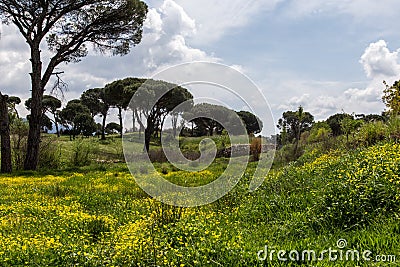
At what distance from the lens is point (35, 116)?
1808cm

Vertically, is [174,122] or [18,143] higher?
[174,122]

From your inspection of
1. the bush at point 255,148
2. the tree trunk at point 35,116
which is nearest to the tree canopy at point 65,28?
the tree trunk at point 35,116

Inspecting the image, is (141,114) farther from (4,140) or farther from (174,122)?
(4,140)

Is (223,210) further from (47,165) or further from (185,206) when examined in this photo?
(47,165)

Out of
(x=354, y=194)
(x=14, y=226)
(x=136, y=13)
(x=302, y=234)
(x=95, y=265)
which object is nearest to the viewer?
(x=95, y=265)

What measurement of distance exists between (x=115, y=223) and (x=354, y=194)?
12.0 ft

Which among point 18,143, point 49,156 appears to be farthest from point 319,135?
point 18,143

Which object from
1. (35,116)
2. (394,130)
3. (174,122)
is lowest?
(394,130)

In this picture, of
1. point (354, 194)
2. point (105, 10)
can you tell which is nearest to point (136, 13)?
point (105, 10)

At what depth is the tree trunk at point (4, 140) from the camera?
56.2 ft

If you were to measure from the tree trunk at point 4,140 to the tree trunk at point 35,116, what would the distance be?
772 mm

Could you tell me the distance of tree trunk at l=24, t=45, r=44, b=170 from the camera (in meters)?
17.7

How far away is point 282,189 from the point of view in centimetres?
723

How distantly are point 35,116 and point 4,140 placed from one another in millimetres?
1768
